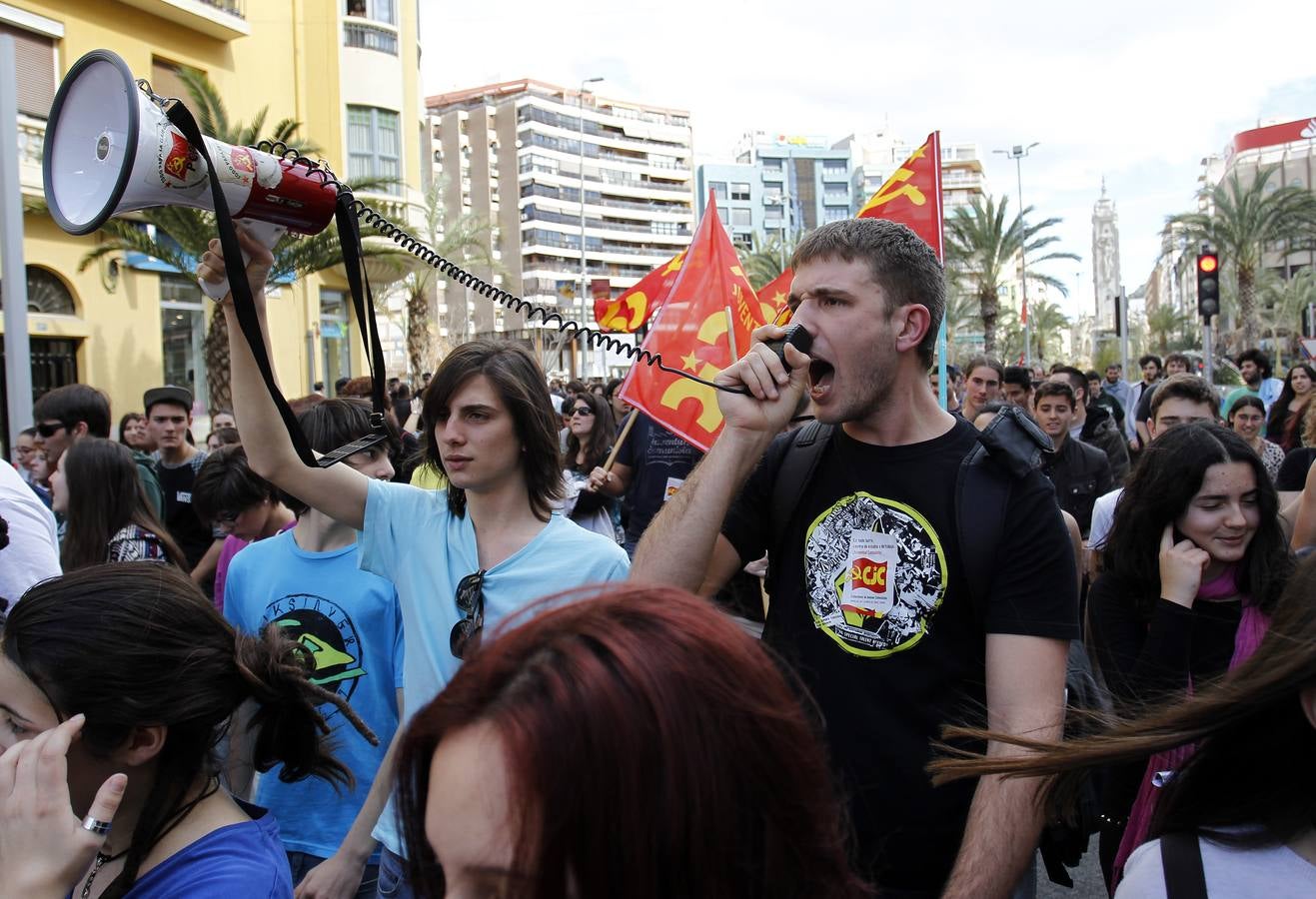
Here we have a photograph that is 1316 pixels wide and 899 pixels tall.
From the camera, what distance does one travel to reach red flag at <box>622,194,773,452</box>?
5.52 m

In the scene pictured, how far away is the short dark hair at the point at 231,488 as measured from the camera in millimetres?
4316

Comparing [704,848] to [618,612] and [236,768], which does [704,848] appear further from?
[236,768]

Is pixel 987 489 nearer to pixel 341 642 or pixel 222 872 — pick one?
pixel 222 872

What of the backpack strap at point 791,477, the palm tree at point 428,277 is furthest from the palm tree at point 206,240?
the backpack strap at point 791,477

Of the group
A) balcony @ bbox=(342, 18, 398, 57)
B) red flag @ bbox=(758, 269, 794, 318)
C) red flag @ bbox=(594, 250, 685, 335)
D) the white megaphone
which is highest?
balcony @ bbox=(342, 18, 398, 57)

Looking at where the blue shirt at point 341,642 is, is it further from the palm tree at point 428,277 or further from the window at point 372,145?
the window at point 372,145

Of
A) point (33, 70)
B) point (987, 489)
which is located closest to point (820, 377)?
point (987, 489)

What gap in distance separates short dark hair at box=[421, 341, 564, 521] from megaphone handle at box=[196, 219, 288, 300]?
2.16 ft

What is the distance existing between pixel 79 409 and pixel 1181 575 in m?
5.73

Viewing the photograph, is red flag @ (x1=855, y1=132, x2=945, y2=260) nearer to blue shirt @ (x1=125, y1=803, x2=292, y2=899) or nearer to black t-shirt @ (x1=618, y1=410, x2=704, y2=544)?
black t-shirt @ (x1=618, y1=410, x2=704, y2=544)

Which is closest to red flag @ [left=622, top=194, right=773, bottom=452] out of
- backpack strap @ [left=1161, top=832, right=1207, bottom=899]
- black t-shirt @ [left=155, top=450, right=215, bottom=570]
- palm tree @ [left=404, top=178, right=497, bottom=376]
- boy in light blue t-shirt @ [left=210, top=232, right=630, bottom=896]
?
boy in light blue t-shirt @ [left=210, top=232, right=630, bottom=896]

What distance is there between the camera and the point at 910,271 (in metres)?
2.26

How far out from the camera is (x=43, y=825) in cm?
154

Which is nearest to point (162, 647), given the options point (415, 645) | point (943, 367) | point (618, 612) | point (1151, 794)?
point (415, 645)
